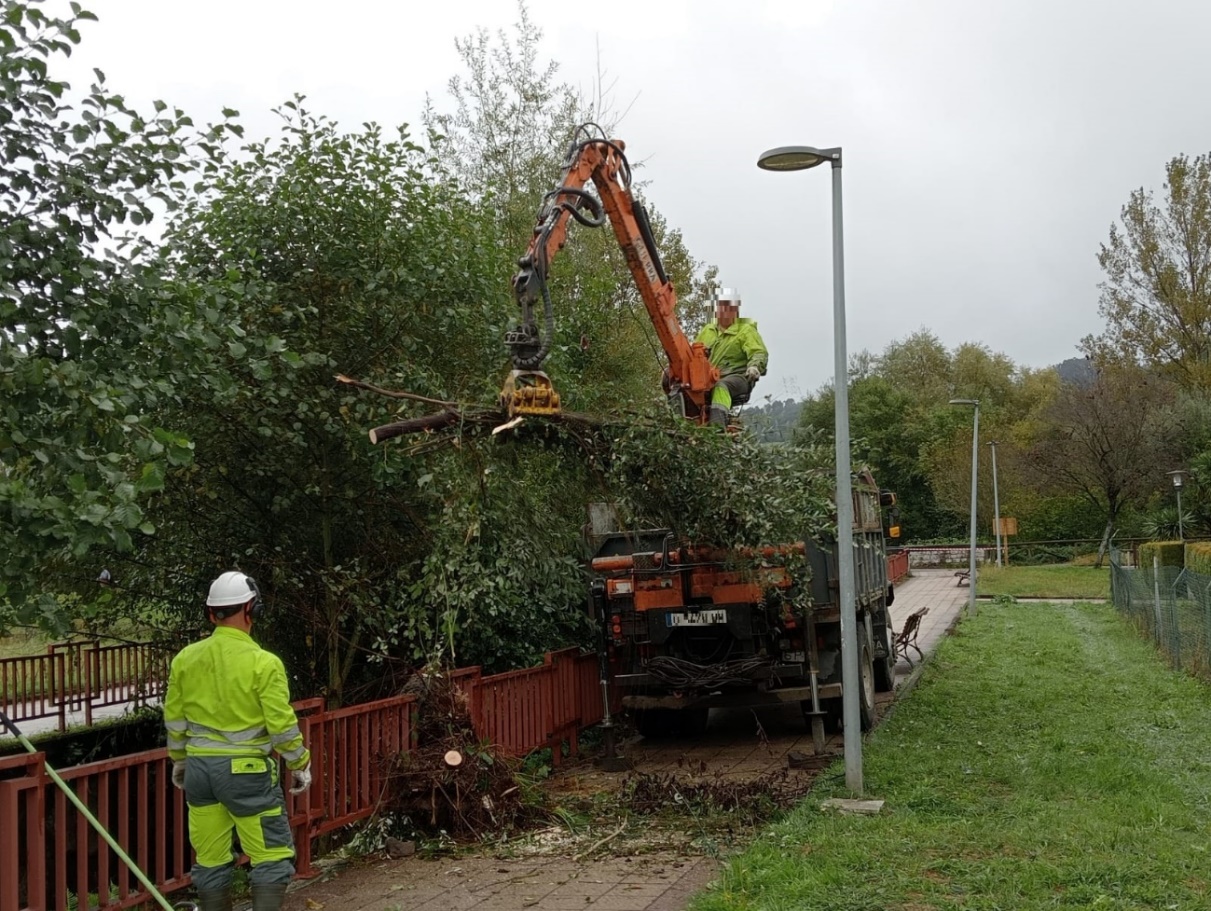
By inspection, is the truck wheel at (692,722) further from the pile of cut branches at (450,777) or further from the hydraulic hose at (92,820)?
the hydraulic hose at (92,820)

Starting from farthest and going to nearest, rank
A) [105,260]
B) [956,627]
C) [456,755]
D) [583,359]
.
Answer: [956,627], [583,359], [456,755], [105,260]

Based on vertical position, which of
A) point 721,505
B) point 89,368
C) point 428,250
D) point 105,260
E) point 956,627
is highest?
point 428,250

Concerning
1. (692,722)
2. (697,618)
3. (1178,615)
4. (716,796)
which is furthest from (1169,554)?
(716,796)

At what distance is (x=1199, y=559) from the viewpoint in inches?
944

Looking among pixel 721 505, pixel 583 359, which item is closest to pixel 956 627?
pixel 583 359

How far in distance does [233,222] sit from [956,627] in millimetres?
19481

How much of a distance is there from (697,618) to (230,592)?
234 inches

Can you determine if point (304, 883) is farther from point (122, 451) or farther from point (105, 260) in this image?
point (105, 260)

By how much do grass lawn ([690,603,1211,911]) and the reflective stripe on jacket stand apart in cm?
383

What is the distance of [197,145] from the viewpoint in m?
7.16

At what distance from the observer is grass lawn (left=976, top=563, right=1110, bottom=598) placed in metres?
35.6

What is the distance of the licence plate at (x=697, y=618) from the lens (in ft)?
35.7

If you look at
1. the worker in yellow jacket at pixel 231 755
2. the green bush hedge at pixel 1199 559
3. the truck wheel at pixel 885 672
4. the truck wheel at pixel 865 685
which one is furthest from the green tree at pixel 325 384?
the green bush hedge at pixel 1199 559

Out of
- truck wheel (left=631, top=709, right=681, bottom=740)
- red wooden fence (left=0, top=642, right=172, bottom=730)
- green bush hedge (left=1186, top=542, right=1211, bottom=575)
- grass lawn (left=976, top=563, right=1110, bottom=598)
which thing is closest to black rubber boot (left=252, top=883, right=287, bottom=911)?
truck wheel (left=631, top=709, right=681, bottom=740)
